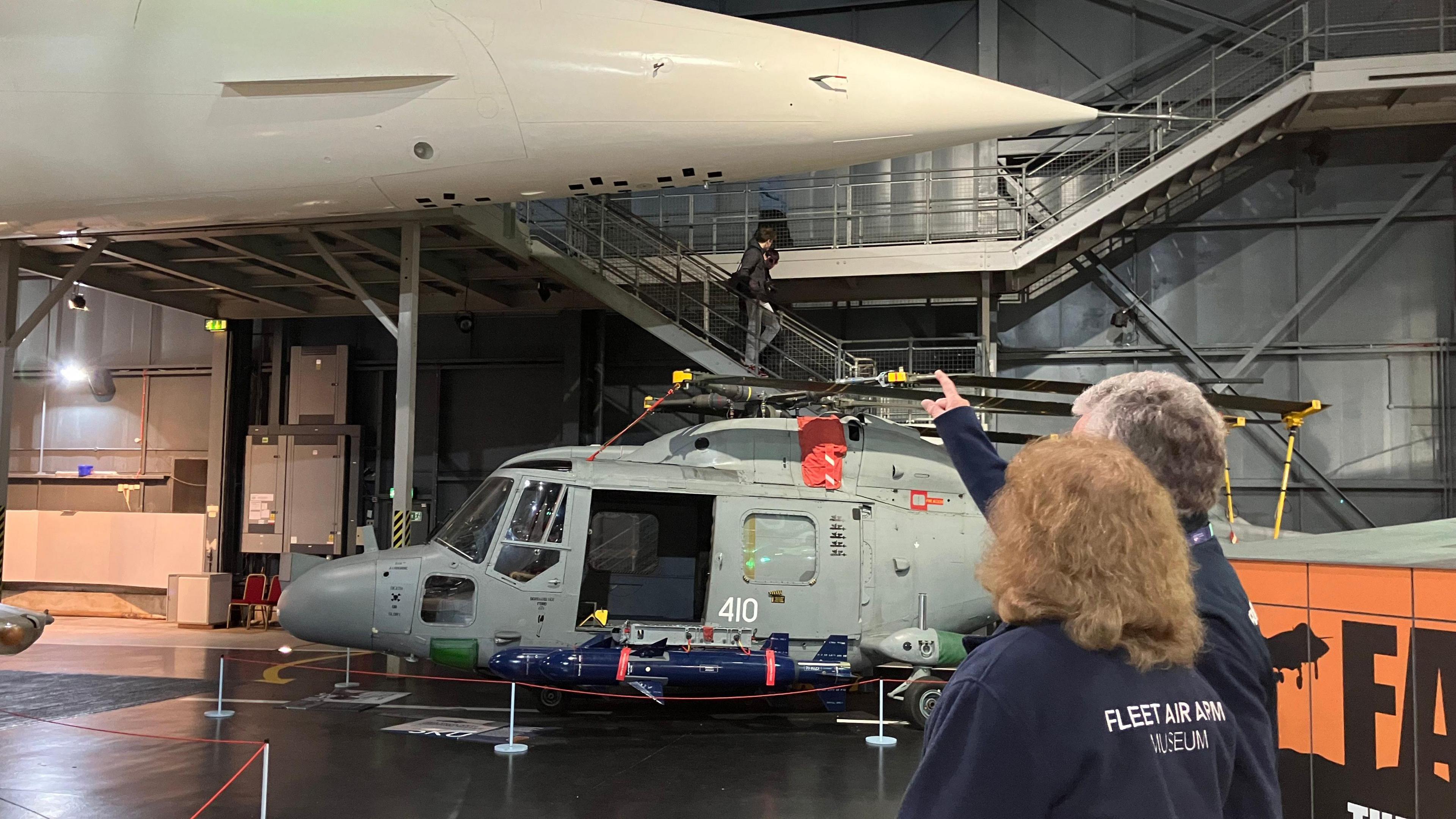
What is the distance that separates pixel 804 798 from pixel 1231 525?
5.01 meters

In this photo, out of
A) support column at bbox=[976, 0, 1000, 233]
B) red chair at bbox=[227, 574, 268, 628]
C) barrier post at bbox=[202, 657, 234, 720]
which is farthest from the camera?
red chair at bbox=[227, 574, 268, 628]

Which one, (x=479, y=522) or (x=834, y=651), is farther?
(x=479, y=522)

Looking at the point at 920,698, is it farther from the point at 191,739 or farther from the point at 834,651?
the point at 191,739

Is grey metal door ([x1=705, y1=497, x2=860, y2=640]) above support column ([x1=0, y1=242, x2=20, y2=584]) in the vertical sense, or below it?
below

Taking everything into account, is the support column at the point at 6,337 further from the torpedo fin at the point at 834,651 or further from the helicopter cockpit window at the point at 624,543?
the torpedo fin at the point at 834,651

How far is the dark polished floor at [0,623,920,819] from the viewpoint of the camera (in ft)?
24.0

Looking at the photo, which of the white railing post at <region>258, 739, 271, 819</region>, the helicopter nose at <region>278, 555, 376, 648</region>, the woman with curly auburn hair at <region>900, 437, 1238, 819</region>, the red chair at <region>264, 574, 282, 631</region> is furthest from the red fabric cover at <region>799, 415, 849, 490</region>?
the red chair at <region>264, 574, 282, 631</region>

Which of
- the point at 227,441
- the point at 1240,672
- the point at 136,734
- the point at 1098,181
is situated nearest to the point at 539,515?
the point at 136,734

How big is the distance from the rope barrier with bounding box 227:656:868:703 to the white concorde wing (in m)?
5.09

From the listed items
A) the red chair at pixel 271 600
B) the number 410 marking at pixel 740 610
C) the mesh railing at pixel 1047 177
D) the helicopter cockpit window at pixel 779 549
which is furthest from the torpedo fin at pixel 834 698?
the red chair at pixel 271 600

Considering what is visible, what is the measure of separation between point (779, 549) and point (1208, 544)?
8311 mm

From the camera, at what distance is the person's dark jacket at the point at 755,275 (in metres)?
13.9

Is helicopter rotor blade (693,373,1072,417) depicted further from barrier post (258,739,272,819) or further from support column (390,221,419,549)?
support column (390,221,419,549)

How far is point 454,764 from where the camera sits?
337 inches
